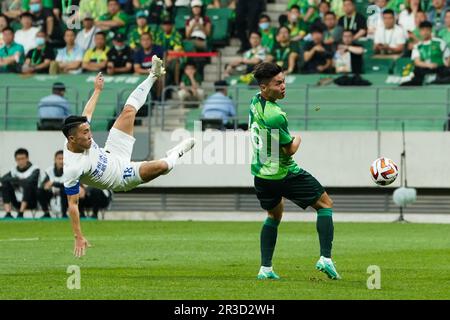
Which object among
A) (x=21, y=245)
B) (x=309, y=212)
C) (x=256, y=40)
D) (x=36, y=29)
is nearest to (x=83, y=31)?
(x=36, y=29)

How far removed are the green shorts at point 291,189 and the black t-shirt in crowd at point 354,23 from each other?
59.9ft

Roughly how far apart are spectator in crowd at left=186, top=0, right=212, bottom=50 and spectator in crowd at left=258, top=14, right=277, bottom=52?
57.3 inches

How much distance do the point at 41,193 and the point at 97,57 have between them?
16.3ft

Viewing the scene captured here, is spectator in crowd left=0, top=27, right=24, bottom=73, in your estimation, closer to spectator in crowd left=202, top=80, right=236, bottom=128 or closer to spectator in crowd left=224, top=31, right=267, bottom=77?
spectator in crowd left=224, top=31, right=267, bottom=77

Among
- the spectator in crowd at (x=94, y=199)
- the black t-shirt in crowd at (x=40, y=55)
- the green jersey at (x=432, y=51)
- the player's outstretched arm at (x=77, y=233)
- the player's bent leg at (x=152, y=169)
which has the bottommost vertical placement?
the spectator in crowd at (x=94, y=199)

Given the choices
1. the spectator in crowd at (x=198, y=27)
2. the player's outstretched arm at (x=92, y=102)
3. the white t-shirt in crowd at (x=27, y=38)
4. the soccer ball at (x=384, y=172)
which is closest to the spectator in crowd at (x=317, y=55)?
the spectator in crowd at (x=198, y=27)

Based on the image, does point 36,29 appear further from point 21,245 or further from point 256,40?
point 21,245

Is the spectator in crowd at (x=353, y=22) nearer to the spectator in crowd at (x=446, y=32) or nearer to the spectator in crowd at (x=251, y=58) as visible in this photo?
the spectator in crowd at (x=446, y=32)

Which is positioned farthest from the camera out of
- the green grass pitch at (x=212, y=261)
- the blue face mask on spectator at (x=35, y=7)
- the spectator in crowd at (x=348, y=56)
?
the blue face mask on spectator at (x=35, y=7)

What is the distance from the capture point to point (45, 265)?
17453 millimetres

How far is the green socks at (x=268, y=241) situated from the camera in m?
15.2

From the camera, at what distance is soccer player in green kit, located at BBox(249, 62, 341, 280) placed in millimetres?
14906

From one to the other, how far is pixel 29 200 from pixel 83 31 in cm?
575

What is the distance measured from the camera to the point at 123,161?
16797 mm
